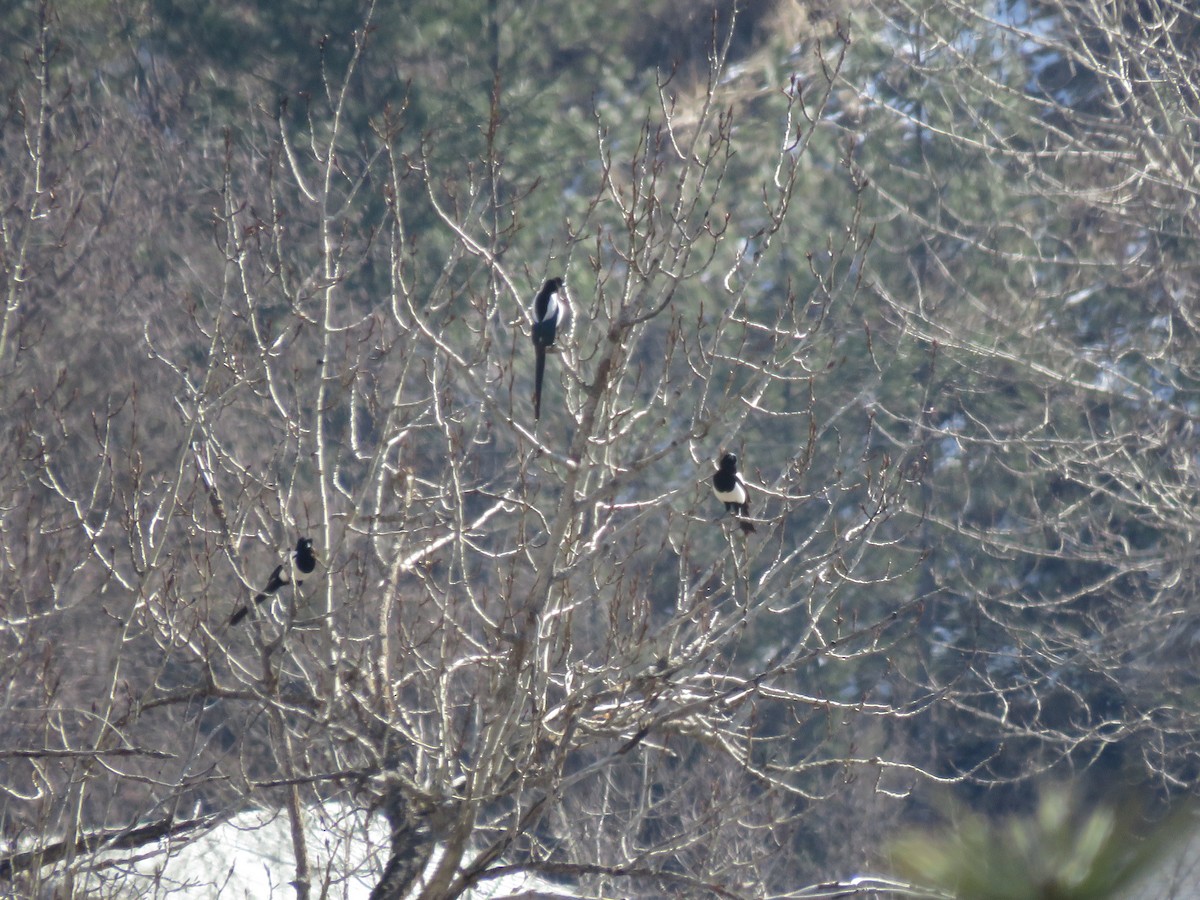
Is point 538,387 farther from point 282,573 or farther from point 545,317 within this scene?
point 282,573

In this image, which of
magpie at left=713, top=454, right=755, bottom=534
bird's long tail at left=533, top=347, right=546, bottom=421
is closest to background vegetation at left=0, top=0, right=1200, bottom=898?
magpie at left=713, top=454, right=755, bottom=534

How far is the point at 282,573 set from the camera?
5.16 metres

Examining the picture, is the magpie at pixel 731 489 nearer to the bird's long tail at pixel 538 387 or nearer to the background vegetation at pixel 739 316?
the bird's long tail at pixel 538 387

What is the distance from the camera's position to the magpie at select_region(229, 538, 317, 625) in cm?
439

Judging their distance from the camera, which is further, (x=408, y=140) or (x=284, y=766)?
(x=408, y=140)

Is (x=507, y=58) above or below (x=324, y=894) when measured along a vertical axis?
above

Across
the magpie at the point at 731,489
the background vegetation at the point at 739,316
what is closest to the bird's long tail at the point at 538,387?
the magpie at the point at 731,489

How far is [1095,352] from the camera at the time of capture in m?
7.98

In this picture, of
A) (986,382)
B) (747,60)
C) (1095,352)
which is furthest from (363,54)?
(1095,352)

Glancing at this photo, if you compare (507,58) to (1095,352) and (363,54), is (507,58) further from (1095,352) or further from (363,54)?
(1095,352)

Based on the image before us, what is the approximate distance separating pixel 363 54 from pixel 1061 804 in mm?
11097

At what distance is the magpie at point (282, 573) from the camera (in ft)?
14.4

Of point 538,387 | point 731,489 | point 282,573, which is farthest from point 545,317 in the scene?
point 282,573

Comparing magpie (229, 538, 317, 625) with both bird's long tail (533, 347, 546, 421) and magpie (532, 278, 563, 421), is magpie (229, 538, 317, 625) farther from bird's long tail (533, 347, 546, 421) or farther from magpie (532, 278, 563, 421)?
magpie (532, 278, 563, 421)
